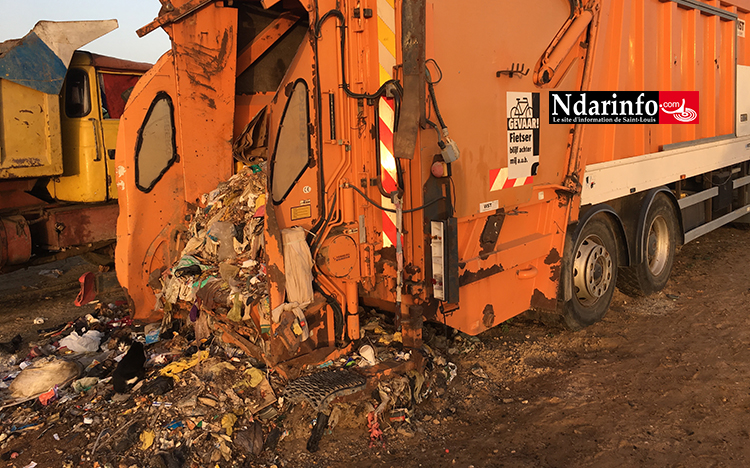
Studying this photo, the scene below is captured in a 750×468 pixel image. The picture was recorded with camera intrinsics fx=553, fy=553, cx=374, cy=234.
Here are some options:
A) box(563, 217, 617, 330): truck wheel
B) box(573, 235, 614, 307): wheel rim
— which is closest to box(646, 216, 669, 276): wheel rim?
box(563, 217, 617, 330): truck wheel

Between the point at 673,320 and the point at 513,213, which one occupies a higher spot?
the point at 513,213

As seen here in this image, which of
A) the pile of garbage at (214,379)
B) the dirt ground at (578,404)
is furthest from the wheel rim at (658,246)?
the pile of garbage at (214,379)

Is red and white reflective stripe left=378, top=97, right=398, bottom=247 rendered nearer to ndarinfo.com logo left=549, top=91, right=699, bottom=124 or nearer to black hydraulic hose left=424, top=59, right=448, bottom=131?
Result: black hydraulic hose left=424, top=59, right=448, bottom=131

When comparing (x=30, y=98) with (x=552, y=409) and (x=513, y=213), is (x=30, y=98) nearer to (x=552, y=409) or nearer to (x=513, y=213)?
(x=513, y=213)

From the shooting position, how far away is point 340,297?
10.5 feet

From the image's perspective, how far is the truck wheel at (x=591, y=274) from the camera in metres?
4.20

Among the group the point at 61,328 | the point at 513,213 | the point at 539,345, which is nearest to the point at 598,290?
the point at 539,345

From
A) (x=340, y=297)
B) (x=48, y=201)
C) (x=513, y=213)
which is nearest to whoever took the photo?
(x=340, y=297)

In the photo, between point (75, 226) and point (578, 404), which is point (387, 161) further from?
point (75, 226)

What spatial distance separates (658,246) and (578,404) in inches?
111

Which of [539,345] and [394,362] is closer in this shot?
[394,362]

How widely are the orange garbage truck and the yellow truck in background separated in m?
Answer: 1.98

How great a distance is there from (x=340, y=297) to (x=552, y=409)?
1397mm

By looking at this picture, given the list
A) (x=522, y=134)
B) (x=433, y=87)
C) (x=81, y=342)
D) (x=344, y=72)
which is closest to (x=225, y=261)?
(x=81, y=342)
